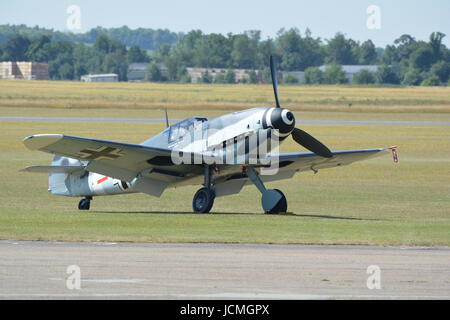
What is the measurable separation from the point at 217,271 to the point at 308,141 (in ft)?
30.1

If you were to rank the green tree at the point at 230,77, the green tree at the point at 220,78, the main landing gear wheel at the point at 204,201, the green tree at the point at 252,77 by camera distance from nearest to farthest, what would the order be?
the main landing gear wheel at the point at 204,201 < the green tree at the point at 252,77 < the green tree at the point at 230,77 < the green tree at the point at 220,78

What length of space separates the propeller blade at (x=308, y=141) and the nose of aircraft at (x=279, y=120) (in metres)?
1.05

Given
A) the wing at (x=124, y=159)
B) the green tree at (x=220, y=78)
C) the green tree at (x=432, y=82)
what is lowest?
the green tree at (x=432, y=82)

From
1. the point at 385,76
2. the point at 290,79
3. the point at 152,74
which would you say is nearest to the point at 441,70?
the point at 385,76

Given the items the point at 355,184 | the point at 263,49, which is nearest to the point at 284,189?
the point at 355,184

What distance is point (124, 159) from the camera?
20953 millimetres

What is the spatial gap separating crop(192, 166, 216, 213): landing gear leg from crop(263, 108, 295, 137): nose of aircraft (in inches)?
83.8

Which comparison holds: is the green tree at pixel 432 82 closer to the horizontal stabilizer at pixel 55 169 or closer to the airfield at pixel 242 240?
the airfield at pixel 242 240

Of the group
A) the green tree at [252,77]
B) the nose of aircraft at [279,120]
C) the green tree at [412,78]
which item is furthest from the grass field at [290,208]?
the green tree at [412,78]

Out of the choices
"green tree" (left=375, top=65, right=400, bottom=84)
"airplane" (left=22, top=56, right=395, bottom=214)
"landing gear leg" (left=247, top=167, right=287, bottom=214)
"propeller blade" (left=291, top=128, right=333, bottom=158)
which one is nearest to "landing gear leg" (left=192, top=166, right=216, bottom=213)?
"airplane" (left=22, top=56, right=395, bottom=214)

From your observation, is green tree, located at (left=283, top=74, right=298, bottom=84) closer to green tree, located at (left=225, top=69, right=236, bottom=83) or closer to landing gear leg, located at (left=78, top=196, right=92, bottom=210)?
green tree, located at (left=225, top=69, right=236, bottom=83)

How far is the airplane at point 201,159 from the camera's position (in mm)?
20438
